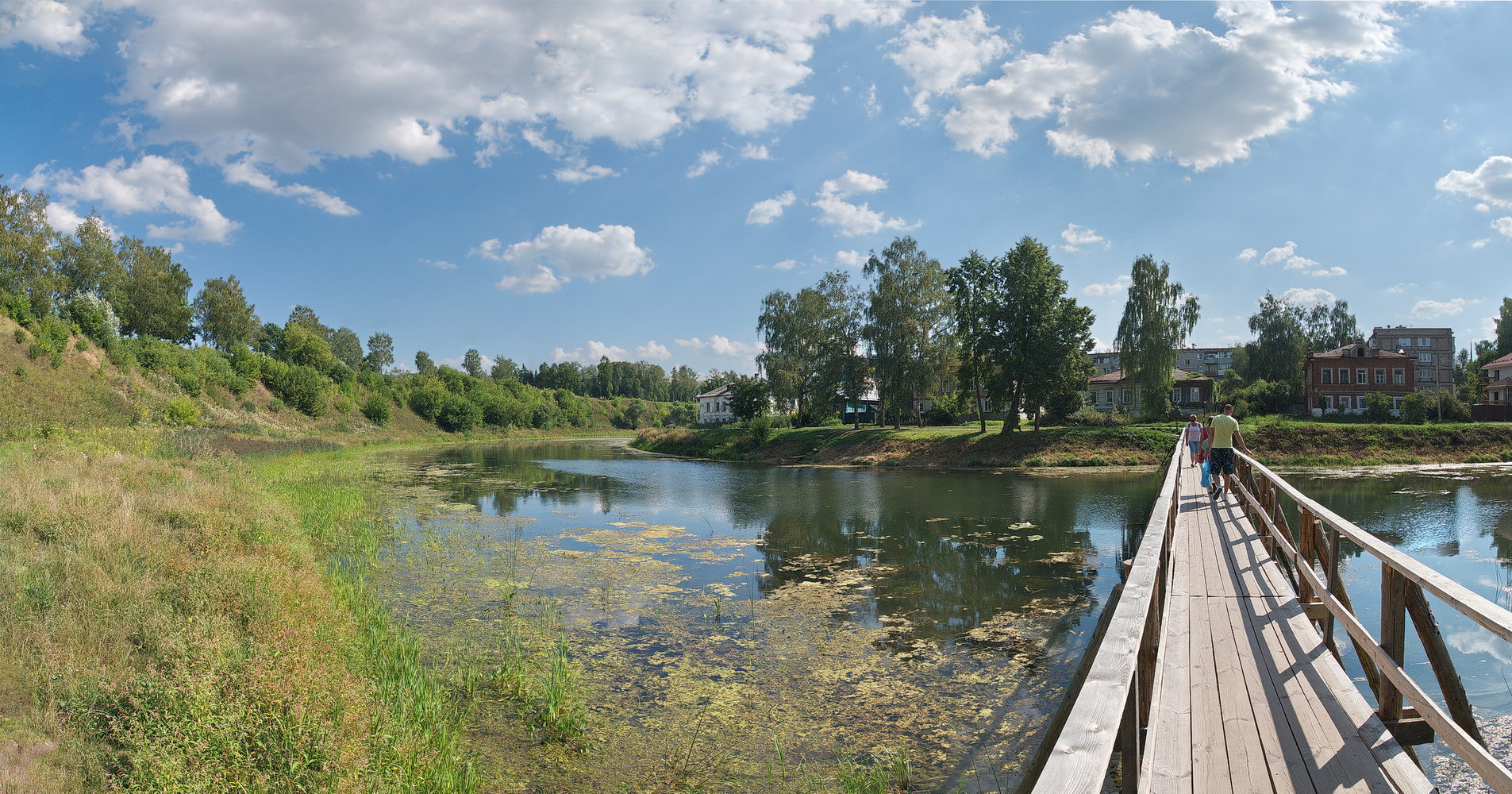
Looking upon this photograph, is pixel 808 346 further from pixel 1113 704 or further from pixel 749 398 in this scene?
pixel 1113 704

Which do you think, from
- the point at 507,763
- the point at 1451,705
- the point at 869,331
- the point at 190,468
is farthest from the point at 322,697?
the point at 869,331

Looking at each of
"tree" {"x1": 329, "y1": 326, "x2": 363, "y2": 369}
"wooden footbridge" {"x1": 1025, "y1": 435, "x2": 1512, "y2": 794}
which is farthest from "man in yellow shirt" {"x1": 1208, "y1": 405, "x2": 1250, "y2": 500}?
"tree" {"x1": 329, "y1": 326, "x2": 363, "y2": 369}

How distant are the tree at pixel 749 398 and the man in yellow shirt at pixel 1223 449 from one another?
38.2 meters

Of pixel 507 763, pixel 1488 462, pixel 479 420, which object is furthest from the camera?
pixel 479 420

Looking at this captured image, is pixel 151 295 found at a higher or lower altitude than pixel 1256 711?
higher

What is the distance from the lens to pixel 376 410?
2736 inches

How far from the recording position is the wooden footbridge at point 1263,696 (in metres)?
2.25

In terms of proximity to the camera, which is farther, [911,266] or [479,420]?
[479,420]

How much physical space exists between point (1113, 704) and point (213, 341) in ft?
262

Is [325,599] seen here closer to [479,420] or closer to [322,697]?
[322,697]

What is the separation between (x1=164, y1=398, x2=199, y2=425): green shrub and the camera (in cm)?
3381

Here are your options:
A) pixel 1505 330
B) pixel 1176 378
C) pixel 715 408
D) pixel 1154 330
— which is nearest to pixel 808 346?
pixel 1154 330

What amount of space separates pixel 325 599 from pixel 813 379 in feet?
131

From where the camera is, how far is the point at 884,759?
5.52 m
